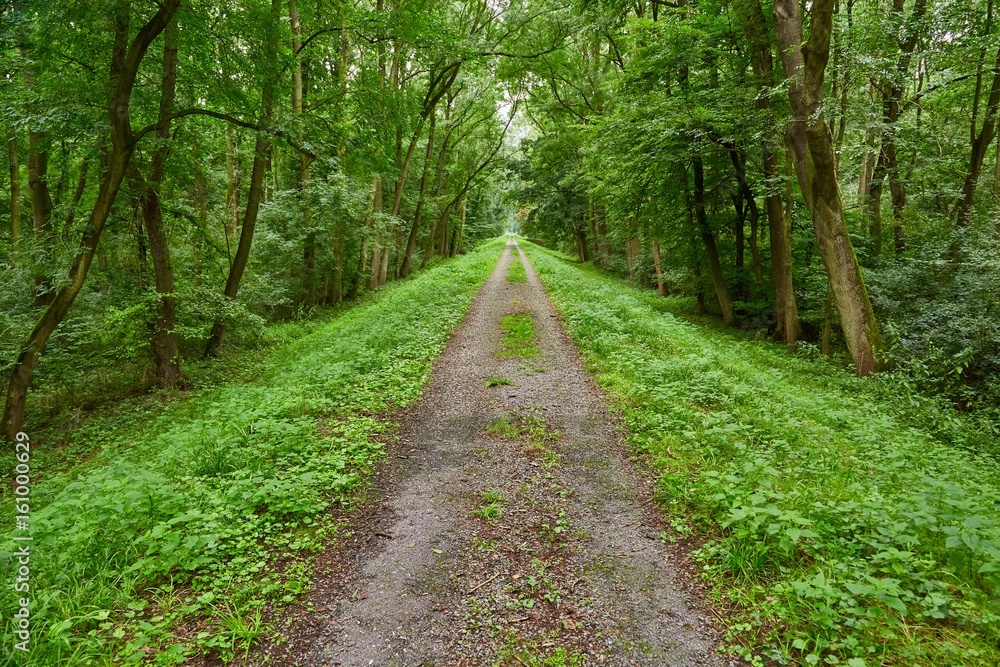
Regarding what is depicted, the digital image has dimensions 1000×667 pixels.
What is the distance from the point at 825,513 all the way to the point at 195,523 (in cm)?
558

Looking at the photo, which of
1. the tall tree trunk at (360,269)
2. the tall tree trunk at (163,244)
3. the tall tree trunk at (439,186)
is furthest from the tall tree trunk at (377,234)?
the tall tree trunk at (163,244)

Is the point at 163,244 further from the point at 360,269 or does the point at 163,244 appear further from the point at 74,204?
the point at 360,269

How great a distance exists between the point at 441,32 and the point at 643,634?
12.9m

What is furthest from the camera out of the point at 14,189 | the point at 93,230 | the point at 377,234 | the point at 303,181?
the point at 377,234

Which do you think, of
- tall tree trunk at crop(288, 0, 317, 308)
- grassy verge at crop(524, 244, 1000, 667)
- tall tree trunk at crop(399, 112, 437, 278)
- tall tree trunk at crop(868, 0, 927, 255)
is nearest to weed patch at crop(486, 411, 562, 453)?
grassy verge at crop(524, 244, 1000, 667)

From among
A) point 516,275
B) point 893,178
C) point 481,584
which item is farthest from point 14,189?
Answer: point 893,178

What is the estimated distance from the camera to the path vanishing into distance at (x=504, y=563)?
3.14 m

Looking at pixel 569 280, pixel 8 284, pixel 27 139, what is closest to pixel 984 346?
pixel 569 280

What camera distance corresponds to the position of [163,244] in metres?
9.45

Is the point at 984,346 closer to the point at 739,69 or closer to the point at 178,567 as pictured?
the point at 739,69

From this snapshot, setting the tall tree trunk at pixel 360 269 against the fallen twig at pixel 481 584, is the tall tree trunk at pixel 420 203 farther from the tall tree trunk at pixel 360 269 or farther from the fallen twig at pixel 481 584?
the fallen twig at pixel 481 584

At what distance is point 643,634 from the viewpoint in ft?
10.5

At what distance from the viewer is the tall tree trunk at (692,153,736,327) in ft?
47.1

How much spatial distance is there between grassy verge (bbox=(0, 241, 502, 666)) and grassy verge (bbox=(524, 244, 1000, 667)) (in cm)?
362
